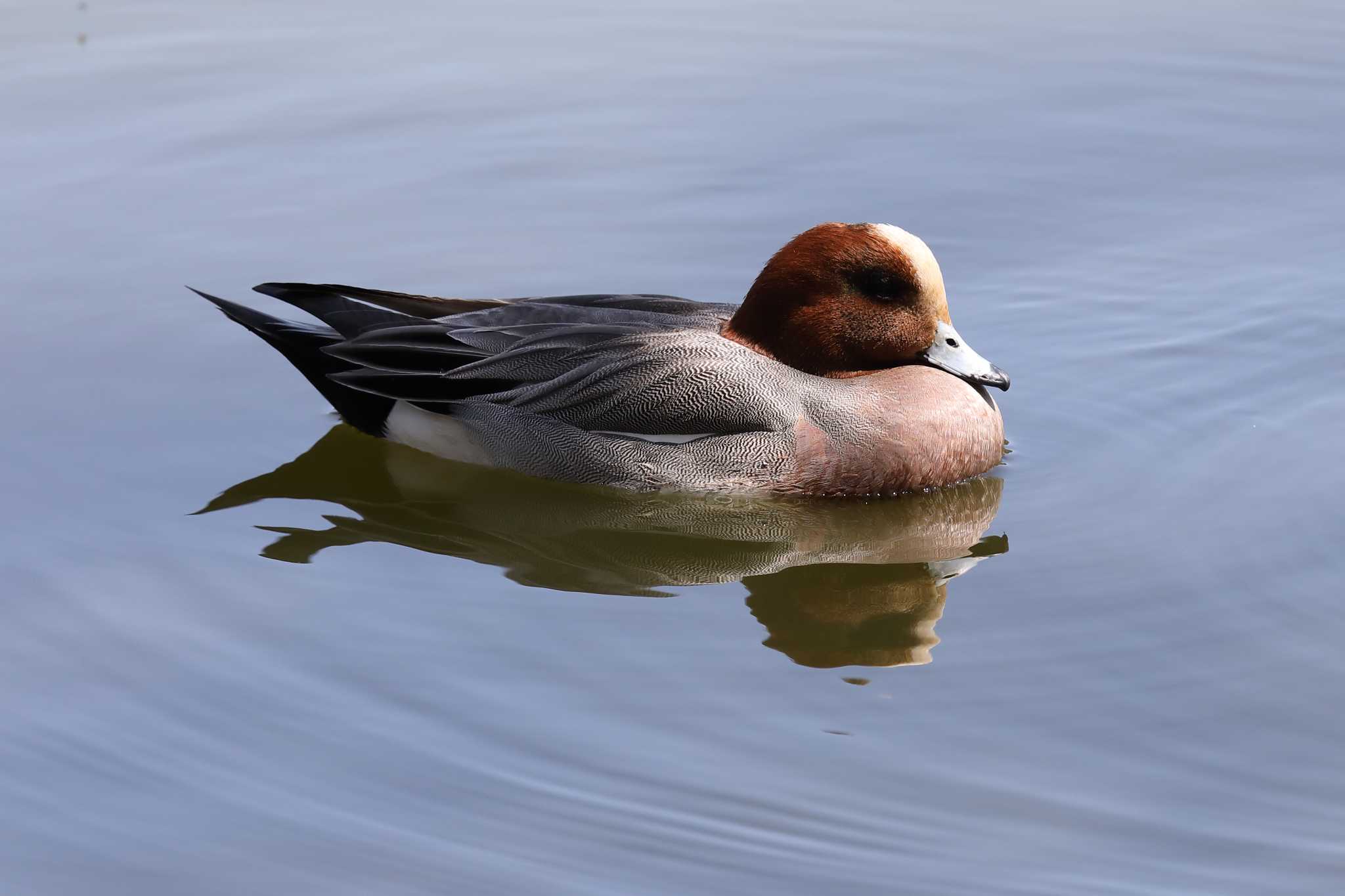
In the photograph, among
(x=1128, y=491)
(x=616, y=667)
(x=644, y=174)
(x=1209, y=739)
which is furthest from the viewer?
(x=644, y=174)

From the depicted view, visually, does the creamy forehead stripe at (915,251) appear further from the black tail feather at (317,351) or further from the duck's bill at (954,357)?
the black tail feather at (317,351)

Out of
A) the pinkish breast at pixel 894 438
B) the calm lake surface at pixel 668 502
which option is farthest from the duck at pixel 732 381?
the calm lake surface at pixel 668 502

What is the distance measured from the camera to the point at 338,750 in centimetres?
552

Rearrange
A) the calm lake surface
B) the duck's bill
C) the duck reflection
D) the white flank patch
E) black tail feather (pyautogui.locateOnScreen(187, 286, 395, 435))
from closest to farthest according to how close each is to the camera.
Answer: the calm lake surface < the duck reflection < the duck's bill < the white flank patch < black tail feather (pyautogui.locateOnScreen(187, 286, 395, 435))

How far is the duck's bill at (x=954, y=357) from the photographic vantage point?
7469mm

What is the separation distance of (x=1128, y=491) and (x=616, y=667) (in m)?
2.30

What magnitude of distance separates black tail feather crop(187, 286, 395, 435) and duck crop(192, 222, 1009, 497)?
0.12 feet

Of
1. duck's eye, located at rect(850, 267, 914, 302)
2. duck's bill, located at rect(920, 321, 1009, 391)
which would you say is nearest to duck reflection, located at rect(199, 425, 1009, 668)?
duck's bill, located at rect(920, 321, 1009, 391)

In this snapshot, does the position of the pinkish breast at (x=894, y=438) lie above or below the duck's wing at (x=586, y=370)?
below

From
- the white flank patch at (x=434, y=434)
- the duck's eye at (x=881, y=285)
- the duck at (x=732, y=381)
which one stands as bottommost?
the white flank patch at (x=434, y=434)

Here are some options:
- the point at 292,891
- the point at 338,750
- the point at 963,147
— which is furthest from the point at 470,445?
the point at 963,147

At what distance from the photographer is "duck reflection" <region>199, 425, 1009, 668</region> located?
21.2ft

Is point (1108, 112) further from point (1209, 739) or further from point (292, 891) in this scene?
point (292, 891)

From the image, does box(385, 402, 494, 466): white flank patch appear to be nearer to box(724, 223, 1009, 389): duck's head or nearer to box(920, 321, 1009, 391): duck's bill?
box(724, 223, 1009, 389): duck's head
